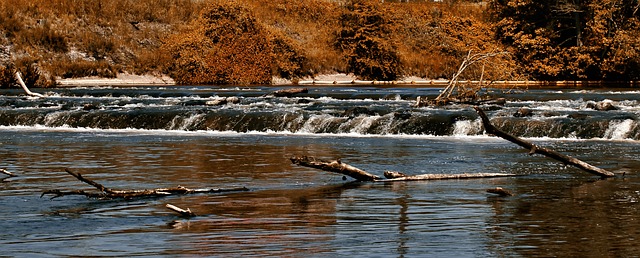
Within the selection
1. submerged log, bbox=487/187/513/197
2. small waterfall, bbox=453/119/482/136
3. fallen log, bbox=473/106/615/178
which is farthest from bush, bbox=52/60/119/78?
submerged log, bbox=487/187/513/197

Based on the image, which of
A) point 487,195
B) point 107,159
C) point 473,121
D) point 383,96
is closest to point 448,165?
point 487,195

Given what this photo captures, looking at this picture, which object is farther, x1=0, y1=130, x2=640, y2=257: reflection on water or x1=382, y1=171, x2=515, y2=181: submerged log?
x1=382, y1=171, x2=515, y2=181: submerged log

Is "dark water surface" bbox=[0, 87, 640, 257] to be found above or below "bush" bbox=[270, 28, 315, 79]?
below

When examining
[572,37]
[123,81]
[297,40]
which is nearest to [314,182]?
[123,81]

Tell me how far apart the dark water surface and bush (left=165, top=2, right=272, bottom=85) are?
24588 mm

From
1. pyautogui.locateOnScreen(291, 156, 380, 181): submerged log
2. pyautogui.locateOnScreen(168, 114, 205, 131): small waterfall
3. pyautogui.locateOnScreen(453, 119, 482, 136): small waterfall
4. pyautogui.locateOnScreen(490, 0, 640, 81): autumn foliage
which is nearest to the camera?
pyautogui.locateOnScreen(291, 156, 380, 181): submerged log

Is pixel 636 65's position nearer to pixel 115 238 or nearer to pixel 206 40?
pixel 206 40

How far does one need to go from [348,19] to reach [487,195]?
196 feet

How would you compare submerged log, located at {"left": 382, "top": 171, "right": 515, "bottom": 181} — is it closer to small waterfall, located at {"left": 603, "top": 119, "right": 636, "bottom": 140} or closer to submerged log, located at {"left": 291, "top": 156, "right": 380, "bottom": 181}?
submerged log, located at {"left": 291, "top": 156, "right": 380, "bottom": 181}

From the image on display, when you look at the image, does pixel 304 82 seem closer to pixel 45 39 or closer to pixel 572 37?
pixel 45 39

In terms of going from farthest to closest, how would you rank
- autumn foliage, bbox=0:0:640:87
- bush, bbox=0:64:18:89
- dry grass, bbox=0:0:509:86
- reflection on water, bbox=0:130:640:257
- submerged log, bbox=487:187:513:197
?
1. dry grass, bbox=0:0:509:86
2. autumn foliage, bbox=0:0:640:87
3. bush, bbox=0:64:18:89
4. submerged log, bbox=487:187:513:197
5. reflection on water, bbox=0:130:640:257

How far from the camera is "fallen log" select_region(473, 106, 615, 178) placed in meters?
16.1

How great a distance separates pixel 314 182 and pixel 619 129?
48.0 ft

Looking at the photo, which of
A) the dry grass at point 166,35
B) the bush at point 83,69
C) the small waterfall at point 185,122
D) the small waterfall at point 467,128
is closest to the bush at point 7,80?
the dry grass at point 166,35
